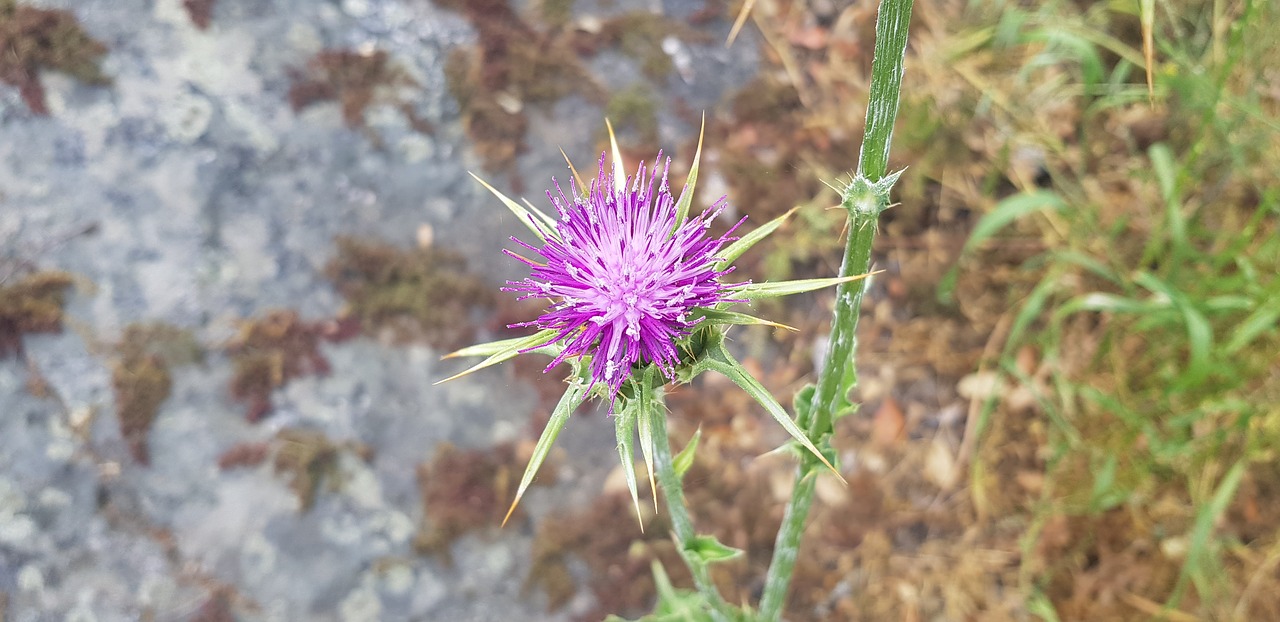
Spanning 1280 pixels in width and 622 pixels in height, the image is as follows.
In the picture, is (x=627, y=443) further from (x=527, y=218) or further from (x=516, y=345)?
(x=527, y=218)

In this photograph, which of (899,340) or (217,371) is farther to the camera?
(899,340)

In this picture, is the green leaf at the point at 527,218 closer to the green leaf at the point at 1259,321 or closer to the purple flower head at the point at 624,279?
the purple flower head at the point at 624,279

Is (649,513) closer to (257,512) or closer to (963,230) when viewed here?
(257,512)

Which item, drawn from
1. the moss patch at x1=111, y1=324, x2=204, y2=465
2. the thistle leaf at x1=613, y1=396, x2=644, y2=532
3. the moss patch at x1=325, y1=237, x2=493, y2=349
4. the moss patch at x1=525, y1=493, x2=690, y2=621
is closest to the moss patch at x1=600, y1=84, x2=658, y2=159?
the moss patch at x1=325, y1=237, x2=493, y2=349

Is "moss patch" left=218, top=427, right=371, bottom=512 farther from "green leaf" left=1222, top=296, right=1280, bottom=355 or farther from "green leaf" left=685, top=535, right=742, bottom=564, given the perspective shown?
"green leaf" left=1222, top=296, right=1280, bottom=355

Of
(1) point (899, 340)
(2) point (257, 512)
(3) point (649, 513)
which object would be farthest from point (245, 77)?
→ (1) point (899, 340)

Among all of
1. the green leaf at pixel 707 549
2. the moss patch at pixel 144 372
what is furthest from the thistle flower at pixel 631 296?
the moss patch at pixel 144 372

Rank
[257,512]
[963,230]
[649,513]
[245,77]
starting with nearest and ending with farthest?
[257,512]
[649,513]
[245,77]
[963,230]

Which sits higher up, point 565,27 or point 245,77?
point 565,27
